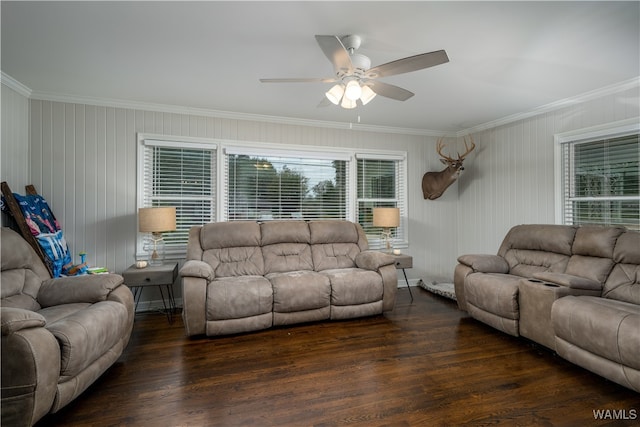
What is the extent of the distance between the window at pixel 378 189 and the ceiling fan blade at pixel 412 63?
8.47ft

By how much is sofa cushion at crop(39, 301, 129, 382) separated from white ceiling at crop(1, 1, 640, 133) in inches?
77.1

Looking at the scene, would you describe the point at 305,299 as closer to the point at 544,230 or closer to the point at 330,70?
the point at 330,70

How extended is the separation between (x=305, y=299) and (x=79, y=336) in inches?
73.2

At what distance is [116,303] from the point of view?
233 cm

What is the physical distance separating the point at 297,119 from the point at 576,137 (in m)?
3.40

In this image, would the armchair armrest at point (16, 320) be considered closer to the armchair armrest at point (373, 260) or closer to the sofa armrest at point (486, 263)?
the armchair armrest at point (373, 260)

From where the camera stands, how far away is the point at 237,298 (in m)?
2.97

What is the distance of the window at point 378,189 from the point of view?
15.9 ft

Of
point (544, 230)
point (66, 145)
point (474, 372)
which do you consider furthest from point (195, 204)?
point (544, 230)

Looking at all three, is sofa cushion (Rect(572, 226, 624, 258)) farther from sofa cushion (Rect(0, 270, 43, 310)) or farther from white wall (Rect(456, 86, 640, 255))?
sofa cushion (Rect(0, 270, 43, 310))

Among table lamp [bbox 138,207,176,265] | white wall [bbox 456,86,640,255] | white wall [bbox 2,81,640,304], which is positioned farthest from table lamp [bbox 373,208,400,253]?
table lamp [bbox 138,207,176,265]

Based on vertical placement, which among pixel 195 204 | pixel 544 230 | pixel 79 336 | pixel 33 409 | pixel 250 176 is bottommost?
pixel 33 409

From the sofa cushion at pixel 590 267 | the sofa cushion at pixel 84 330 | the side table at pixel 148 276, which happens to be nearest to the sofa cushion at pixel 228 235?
the side table at pixel 148 276

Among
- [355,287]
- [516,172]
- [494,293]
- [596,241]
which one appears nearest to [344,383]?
[355,287]
